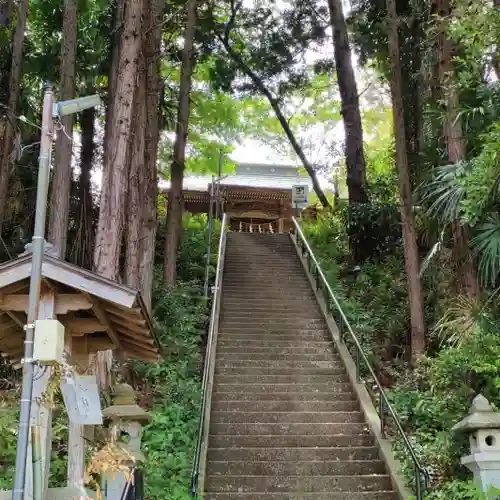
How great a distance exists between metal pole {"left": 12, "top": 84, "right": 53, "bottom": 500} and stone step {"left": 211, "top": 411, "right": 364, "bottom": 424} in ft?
16.8

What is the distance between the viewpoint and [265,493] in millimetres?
6836

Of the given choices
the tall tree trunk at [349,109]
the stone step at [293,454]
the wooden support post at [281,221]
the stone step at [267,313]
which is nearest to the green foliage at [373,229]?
the tall tree trunk at [349,109]

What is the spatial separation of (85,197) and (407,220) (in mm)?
7229

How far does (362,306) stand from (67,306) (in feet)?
29.7

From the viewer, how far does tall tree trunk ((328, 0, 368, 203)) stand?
1612 centimetres

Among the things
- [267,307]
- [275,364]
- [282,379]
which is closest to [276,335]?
[275,364]

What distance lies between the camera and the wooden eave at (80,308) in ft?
13.7

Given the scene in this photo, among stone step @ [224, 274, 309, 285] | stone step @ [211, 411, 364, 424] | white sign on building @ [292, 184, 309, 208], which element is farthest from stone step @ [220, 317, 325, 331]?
white sign on building @ [292, 184, 309, 208]

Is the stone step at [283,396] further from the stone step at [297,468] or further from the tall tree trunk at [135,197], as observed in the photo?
the tall tree trunk at [135,197]

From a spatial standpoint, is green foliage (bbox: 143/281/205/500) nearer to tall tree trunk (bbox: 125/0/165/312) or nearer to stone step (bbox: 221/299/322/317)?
stone step (bbox: 221/299/322/317)

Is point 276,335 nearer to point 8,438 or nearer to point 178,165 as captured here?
point 178,165

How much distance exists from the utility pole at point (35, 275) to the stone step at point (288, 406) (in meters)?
5.34

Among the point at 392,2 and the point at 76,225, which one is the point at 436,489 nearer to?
the point at 392,2

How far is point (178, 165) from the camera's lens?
13.7 m
